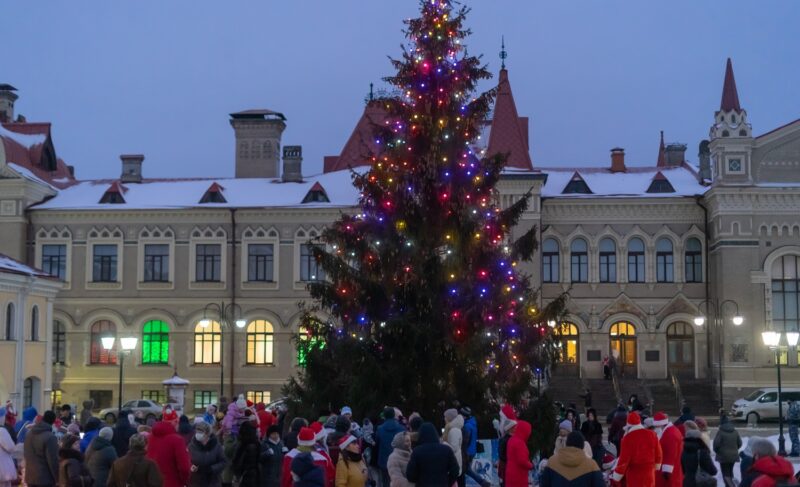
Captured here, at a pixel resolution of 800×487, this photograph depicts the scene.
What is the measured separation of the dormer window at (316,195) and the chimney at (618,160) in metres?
12.9

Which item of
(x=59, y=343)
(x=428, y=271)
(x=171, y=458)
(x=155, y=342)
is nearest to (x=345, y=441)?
(x=171, y=458)

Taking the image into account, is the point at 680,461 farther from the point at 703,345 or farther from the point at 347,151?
the point at 347,151

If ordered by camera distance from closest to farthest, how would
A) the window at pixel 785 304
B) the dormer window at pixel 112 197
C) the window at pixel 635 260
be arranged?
the window at pixel 785 304 < the window at pixel 635 260 < the dormer window at pixel 112 197

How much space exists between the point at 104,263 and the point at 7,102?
1235 cm

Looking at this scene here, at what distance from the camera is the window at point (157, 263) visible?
46.2 m

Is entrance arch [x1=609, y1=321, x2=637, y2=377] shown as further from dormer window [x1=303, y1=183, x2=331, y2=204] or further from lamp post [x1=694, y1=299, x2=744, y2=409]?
dormer window [x1=303, y1=183, x2=331, y2=204]

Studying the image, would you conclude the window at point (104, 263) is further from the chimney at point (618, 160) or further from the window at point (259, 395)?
the chimney at point (618, 160)

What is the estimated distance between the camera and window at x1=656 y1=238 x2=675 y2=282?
45219mm

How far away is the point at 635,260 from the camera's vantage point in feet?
149

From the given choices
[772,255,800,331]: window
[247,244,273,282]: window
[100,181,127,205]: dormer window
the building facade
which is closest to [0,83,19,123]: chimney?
the building facade

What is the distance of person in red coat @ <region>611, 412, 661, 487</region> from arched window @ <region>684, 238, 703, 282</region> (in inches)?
1326

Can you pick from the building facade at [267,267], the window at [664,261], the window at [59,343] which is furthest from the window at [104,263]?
the window at [664,261]

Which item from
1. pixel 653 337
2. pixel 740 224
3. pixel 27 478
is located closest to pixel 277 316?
pixel 653 337

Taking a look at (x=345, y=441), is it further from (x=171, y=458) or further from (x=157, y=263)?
(x=157, y=263)
